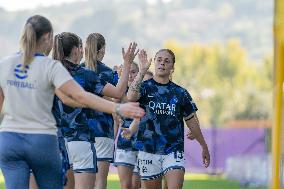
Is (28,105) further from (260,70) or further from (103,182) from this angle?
(260,70)

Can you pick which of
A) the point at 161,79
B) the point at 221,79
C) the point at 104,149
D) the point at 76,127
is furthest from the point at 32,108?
the point at 221,79

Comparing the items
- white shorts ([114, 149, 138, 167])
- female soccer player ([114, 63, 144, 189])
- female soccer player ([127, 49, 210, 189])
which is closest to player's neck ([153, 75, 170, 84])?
female soccer player ([127, 49, 210, 189])

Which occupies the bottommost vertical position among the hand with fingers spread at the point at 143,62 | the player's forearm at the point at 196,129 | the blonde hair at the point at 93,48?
the player's forearm at the point at 196,129

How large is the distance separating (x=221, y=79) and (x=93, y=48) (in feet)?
390

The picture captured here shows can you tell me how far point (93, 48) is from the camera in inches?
520

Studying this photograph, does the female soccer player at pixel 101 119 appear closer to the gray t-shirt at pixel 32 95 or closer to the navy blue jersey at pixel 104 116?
the navy blue jersey at pixel 104 116

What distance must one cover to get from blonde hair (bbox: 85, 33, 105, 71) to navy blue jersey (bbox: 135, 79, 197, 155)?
721 millimetres

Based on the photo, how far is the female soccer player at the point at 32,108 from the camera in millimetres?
8797

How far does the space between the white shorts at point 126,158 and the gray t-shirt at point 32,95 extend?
5.99m

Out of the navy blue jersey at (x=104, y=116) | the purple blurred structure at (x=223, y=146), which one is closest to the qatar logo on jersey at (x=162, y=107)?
the navy blue jersey at (x=104, y=116)

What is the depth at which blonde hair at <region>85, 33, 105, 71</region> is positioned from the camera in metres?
13.1

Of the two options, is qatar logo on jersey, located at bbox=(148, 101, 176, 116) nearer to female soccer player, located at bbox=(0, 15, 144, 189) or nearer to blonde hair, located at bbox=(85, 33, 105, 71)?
blonde hair, located at bbox=(85, 33, 105, 71)

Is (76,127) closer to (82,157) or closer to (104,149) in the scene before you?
(82,157)

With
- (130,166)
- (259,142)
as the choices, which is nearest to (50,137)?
(130,166)
